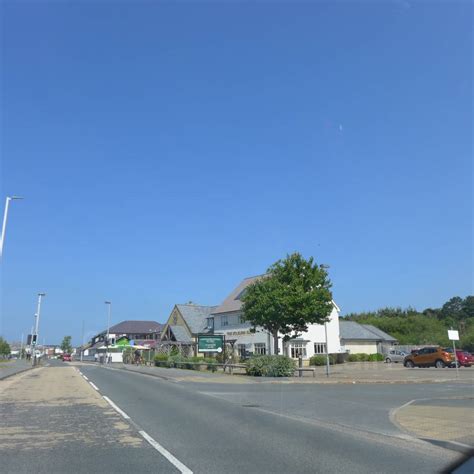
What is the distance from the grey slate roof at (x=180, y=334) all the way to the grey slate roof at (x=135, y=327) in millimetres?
56761

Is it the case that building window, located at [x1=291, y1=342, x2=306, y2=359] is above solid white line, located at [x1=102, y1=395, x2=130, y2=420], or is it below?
above

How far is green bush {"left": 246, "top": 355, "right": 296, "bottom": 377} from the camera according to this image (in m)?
30.4

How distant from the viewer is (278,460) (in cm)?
820

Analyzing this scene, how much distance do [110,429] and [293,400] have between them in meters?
A: 8.48

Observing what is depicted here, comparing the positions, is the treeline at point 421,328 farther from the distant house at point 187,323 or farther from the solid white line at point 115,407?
the solid white line at point 115,407

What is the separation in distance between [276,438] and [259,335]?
46689 millimetres

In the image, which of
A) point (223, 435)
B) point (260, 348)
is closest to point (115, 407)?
point (223, 435)

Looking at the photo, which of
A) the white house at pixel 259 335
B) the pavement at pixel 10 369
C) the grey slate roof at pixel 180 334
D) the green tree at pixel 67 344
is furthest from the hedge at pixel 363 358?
the green tree at pixel 67 344

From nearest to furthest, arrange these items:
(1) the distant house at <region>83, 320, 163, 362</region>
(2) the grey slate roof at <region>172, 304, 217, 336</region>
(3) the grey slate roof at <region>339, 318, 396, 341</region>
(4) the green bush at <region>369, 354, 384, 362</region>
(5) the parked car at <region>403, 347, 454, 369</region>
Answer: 1. (5) the parked car at <region>403, 347, 454, 369</region>
2. (4) the green bush at <region>369, 354, 384, 362</region>
3. (3) the grey slate roof at <region>339, 318, 396, 341</region>
4. (2) the grey slate roof at <region>172, 304, 217, 336</region>
5. (1) the distant house at <region>83, 320, 163, 362</region>

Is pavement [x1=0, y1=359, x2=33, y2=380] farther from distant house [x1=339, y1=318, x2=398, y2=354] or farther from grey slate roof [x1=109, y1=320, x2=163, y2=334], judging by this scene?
grey slate roof [x1=109, y1=320, x2=163, y2=334]

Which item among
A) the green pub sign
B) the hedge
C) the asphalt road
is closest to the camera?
the asphalt road

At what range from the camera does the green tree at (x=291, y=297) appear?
1406 inches

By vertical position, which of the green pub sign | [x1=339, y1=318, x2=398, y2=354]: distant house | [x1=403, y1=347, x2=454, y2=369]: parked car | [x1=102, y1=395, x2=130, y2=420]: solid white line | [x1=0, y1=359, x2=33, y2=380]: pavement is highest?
[x1=339, y1=318, x2=398, y2=354]: distant house

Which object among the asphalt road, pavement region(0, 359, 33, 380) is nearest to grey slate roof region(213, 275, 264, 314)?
pavement region(0, 359, 33, 380)
